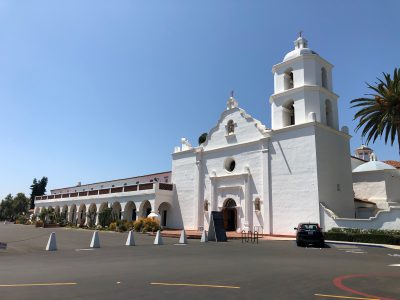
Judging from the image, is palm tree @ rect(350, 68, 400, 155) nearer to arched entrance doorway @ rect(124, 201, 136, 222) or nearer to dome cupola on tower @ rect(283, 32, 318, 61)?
dome cupola on tower @ rect(283, 32, 318, 61)

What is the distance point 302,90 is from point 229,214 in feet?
47.0

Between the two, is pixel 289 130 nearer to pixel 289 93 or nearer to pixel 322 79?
pixel 289 93

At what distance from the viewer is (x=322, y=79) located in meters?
32.5

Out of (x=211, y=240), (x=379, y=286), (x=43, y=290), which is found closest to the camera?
(x=43, y=290)

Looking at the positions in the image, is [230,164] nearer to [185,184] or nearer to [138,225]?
[185,184]

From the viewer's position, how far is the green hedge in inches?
866

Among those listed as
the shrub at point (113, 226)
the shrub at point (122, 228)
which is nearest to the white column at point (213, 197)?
the shrub at point (122, 228)

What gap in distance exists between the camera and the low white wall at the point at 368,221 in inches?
926

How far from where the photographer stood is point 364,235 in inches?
907

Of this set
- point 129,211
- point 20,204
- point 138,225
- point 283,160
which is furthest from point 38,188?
point 283,160

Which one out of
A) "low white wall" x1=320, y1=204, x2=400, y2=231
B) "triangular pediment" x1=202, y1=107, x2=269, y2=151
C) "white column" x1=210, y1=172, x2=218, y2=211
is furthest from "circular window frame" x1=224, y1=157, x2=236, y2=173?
"low white wall" x1=320, y1=204, x2=400, y2=231

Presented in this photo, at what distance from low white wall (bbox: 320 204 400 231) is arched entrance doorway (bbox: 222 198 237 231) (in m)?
9.92

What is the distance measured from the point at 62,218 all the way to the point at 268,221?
36.1m

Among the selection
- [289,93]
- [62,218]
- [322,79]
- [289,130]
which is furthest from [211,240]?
[62,218]
